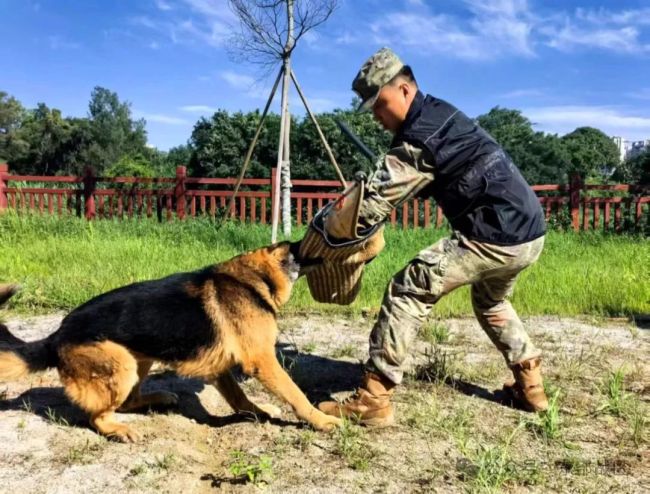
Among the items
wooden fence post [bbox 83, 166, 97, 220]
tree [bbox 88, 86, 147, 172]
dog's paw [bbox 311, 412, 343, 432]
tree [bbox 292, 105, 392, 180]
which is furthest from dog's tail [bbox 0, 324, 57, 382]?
tree [bbox 88, 86, 147, 172]

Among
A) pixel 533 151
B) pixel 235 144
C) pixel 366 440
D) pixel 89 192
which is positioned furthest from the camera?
pixel 533 151

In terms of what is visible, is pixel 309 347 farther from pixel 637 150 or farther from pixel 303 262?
pixel 637 150

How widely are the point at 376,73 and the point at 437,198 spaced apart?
74 cm

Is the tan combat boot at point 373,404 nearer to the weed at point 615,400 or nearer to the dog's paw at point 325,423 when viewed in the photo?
the dog's paw at point 325,423

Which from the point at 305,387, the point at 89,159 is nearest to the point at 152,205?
the point at 305,387

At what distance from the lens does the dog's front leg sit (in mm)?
2867

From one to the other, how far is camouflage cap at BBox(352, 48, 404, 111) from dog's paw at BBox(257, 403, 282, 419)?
1.79 metres

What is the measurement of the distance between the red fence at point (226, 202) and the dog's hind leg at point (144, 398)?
903cm

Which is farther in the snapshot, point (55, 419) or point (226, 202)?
point (226, 202)

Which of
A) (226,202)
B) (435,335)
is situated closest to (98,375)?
(435,335)

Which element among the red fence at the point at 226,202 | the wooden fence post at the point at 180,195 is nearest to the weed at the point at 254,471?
the red fence at the point at 226,202

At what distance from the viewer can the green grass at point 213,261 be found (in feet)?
18.5

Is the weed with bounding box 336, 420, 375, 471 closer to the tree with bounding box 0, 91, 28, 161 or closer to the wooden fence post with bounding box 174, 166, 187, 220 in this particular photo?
the wooden fence post with bounding box 174, 166, 187, 220

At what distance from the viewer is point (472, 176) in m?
2.83
